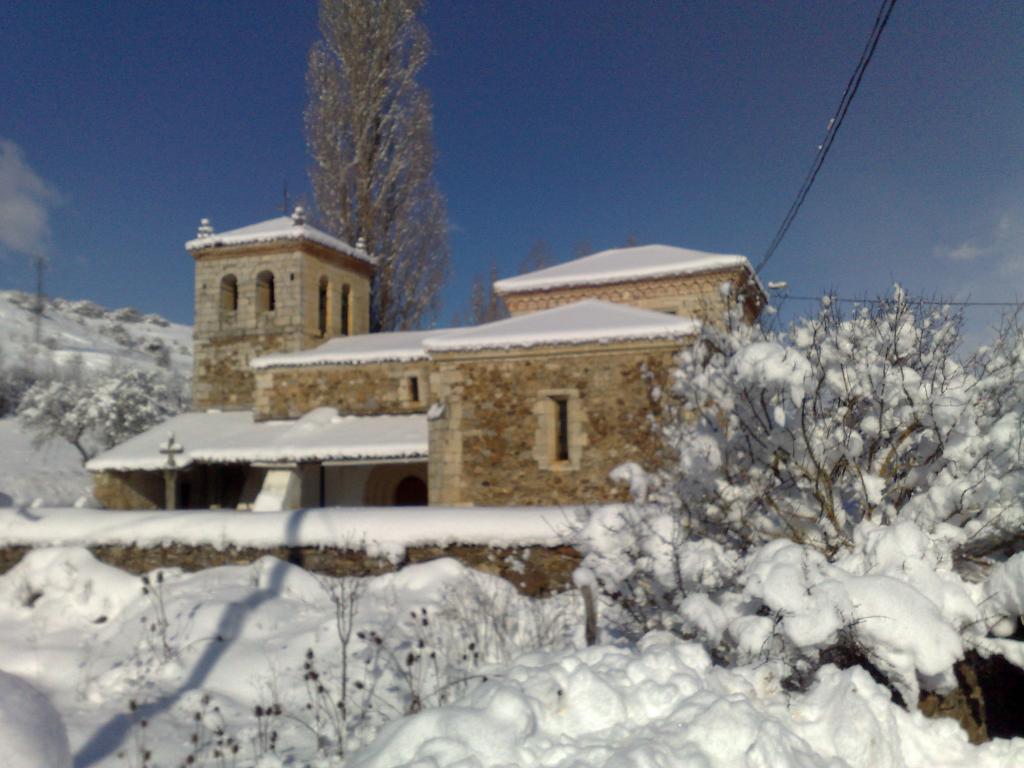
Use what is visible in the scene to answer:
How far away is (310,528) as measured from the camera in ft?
26.5

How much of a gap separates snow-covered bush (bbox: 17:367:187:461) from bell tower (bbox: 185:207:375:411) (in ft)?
29.2

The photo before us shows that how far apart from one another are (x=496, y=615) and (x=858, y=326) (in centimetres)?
359

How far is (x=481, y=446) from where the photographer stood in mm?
11102

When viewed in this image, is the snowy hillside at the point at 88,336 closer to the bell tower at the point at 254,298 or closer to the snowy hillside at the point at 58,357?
the snowy hillside at the point at 58,357

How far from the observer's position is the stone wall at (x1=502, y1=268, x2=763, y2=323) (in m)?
14.4

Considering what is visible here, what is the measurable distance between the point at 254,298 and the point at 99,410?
10935 millimetres

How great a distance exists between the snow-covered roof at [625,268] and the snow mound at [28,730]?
13298 millimetres

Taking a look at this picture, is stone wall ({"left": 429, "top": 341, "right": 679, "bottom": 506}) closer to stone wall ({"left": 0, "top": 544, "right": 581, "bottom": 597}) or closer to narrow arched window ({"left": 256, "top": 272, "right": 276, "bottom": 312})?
stone wall ({"left": 0, "top": 544, "right": 581, "bottom": 597})

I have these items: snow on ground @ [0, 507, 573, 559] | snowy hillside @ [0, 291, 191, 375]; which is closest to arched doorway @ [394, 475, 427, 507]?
snow on ground @ [0, 507, 573, 559]

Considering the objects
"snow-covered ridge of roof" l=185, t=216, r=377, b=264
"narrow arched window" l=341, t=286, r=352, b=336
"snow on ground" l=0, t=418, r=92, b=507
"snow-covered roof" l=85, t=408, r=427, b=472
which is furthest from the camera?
"snow on ground" l=0, t=418, r=92, b=507

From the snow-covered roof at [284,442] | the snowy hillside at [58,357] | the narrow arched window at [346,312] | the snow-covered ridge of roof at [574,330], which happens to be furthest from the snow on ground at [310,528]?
the narrow arched window at [346,312]

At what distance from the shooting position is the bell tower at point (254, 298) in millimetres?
17250

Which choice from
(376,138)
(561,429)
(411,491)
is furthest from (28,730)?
(376,138)

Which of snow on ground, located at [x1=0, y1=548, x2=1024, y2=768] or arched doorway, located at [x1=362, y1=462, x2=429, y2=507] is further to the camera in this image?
arched doorway, located at [x1=362, y1=462, x2=429, y2=507]
